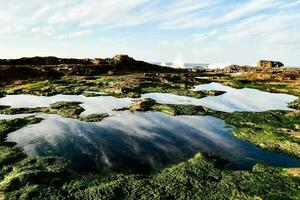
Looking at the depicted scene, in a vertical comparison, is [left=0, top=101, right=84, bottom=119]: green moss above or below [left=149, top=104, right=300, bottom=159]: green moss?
above

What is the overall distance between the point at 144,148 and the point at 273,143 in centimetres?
1291

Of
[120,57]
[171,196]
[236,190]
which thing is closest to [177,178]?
[171,196]

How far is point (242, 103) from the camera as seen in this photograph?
5544cm

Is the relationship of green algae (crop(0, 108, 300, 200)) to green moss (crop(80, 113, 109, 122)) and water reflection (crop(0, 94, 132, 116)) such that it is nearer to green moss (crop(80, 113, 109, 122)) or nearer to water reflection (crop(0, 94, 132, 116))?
green moss (crop(80, 113, 109, 122))

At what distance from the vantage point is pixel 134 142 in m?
34.9

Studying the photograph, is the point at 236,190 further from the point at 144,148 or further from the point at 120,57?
the point at 120,57

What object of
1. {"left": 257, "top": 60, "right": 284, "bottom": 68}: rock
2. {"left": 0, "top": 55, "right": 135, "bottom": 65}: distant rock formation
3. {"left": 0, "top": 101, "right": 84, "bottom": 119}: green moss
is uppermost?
{"left": 0, "top": 55, "right": 135, "bottom": 65}: distant rock formation

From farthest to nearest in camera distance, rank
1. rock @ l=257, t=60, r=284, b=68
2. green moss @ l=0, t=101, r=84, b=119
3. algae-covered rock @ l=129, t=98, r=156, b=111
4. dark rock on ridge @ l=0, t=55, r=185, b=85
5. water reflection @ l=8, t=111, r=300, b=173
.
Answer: rock @ l=257, t=60, r=284, b=68 < dark rock on ridge @ l=0, t=55, r=185, b=85 < algae-covered rock @ l=129, t=98, r=156, b=111 < green moss @ l=0, t=101, r=84, b=119 < water reflection @ l=8, t=111, r=300, b=173

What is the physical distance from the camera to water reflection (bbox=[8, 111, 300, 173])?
2969 centimetres

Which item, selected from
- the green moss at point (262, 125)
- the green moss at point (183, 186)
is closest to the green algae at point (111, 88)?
the green moss at point (262, 125)

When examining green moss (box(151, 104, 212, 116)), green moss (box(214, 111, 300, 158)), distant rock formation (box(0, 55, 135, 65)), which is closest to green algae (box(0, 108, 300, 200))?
green moss (box(214, 111, 300, 158))

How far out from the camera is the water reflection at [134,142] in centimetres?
2969

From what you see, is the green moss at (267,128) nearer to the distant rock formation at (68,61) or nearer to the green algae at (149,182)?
the green algae at (149,182)

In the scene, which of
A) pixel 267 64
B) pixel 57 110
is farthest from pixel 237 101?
pixel 267 64
